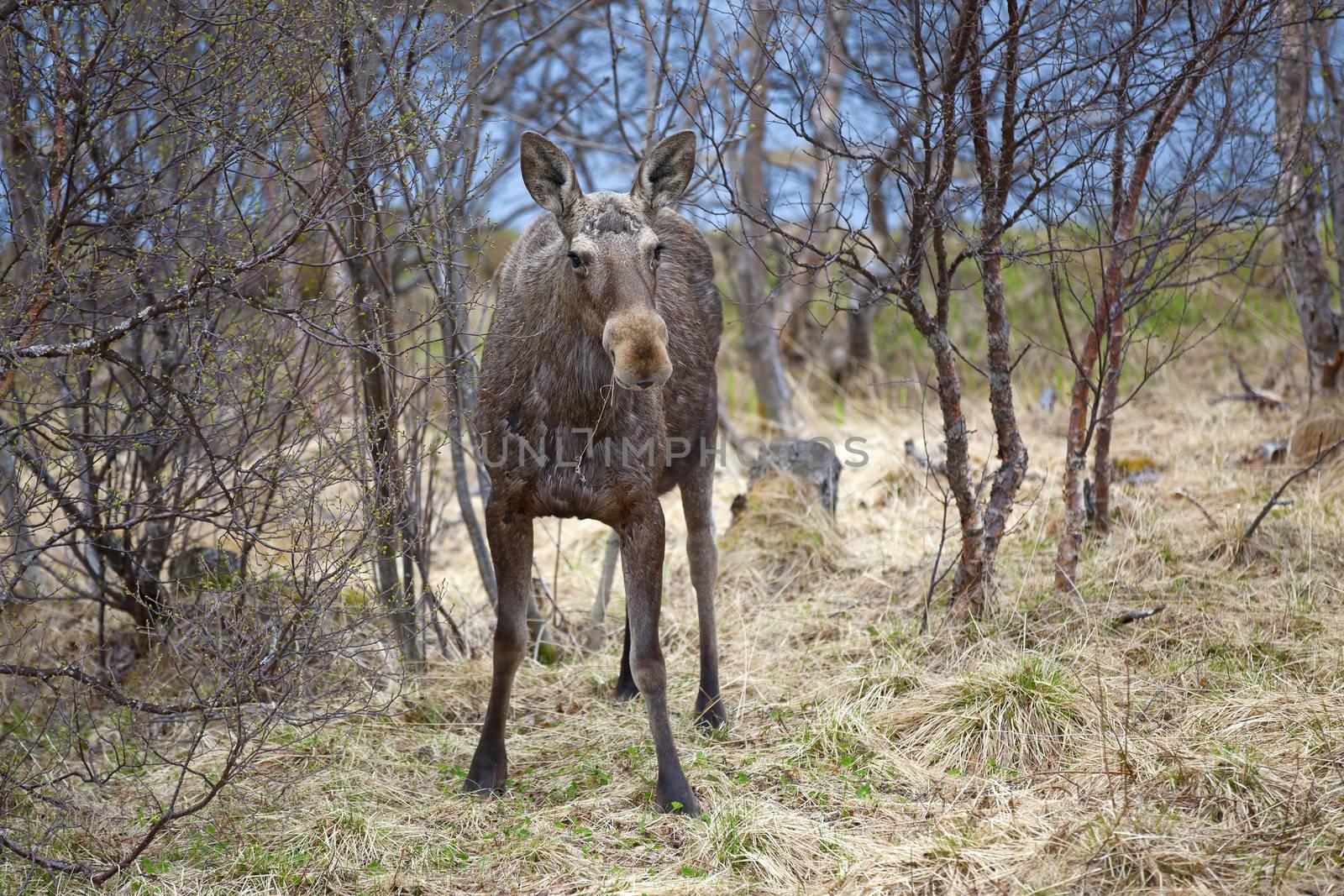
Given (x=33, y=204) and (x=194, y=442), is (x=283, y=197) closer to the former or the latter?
(x=194, y=442)

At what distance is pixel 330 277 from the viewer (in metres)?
5.89

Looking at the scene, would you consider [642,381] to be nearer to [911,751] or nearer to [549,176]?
[549,176]

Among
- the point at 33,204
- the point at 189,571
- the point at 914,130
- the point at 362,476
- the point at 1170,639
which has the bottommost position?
the point at 1170,639

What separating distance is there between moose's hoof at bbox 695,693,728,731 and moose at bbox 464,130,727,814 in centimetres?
70

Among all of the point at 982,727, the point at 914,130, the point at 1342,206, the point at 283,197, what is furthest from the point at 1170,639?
the point at 283,197

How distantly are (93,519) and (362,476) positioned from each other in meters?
1.54

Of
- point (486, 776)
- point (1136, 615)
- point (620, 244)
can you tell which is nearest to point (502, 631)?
point (486, 776)

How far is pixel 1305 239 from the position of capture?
7035mm

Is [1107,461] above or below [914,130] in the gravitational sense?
below

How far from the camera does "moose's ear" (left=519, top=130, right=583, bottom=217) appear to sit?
4262 millimetres

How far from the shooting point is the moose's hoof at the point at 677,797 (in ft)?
13.8

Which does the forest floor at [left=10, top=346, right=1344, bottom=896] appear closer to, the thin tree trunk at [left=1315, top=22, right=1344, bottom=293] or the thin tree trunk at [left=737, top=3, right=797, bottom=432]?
the thin tree trunk at [left=1315, top=22, right=1344, bottom=293]

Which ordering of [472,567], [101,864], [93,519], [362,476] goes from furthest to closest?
[472,567] < [93,519] < [362,476] < [101,864]

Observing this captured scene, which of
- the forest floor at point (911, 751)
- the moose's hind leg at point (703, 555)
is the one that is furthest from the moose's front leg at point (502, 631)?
the moose's hind leg at point (703, 555)
